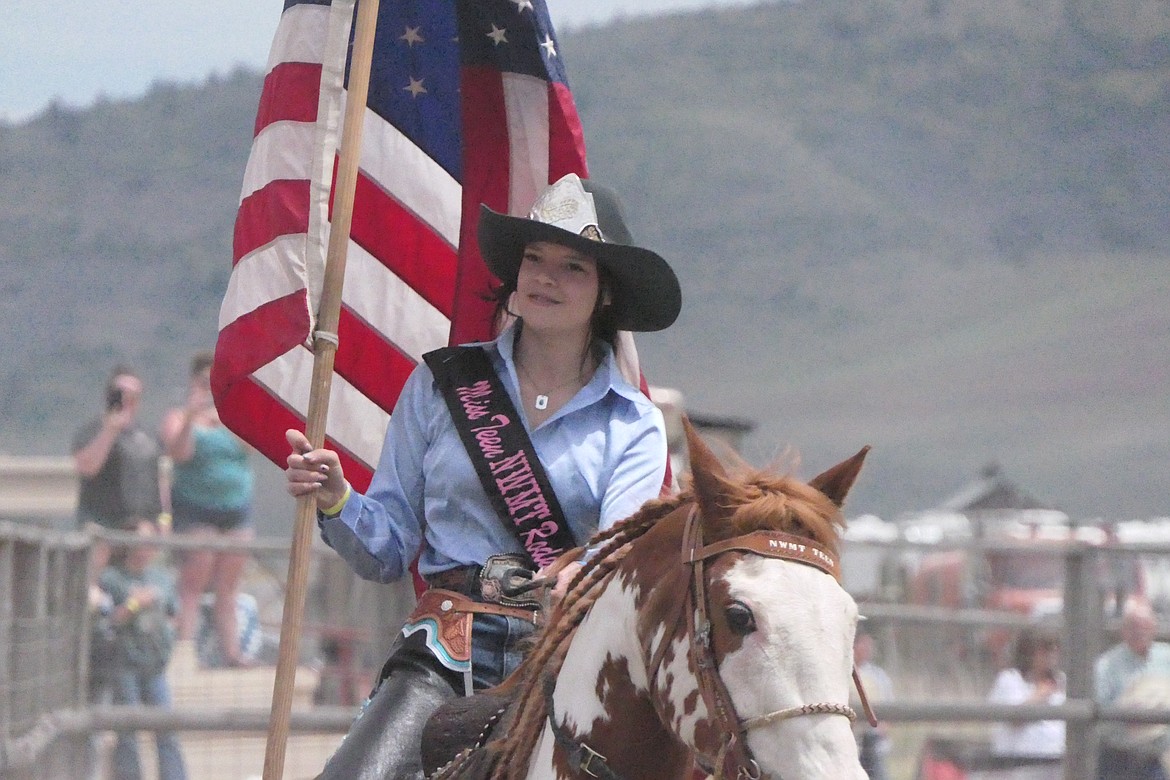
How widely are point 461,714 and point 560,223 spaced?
0.99 meters

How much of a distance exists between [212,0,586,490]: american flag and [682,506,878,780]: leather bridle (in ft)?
5.91

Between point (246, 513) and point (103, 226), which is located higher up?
point (103, 226)

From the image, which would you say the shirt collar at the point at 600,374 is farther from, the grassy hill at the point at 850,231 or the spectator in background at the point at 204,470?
the grassy hill at the point at 850,231

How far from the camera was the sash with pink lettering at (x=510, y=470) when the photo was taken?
360 cm

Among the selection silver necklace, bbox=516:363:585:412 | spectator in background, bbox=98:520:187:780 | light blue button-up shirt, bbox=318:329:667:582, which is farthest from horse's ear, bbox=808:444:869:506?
spectator in background, bbox=98:520:187:780

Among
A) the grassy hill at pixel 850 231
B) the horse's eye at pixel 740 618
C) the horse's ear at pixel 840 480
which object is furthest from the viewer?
the grassy hill at pixel 850 231

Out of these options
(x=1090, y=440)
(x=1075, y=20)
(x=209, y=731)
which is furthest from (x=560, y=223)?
(x=1075, y=20)

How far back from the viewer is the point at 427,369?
3852 millimetres

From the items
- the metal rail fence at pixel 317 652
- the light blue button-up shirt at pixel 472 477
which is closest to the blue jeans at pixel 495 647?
the light blue button-up shirt at pixel 472 477

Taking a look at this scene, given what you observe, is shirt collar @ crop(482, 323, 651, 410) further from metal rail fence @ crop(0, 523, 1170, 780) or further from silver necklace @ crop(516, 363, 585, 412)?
metal rail fence @ crop(0, 523, 1170, 780)

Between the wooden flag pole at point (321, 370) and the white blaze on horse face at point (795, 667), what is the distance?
1195 millimetres

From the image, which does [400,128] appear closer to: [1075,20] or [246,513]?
[246,513]

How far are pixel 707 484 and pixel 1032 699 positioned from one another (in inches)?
224

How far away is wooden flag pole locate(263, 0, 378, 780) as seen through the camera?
3723 mm
